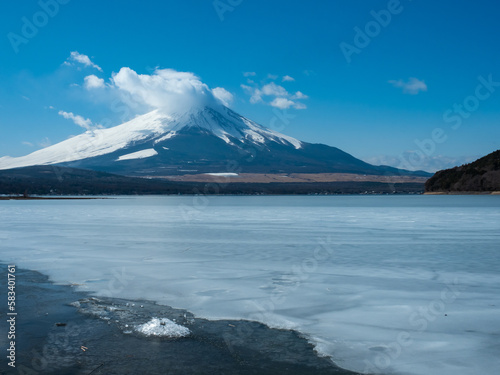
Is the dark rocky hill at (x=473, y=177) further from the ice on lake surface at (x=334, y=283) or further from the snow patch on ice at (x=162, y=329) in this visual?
the snow patch on ice at (x=162, y=329)

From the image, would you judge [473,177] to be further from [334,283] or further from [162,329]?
[162,329]

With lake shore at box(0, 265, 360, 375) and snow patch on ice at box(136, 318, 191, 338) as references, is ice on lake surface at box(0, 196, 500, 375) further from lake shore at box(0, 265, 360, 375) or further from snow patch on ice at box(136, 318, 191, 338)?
snow patch on ice at box(136, 318, 191, 338)

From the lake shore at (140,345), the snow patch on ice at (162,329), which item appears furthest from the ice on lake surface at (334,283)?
the snow patch on ice at (162,329)

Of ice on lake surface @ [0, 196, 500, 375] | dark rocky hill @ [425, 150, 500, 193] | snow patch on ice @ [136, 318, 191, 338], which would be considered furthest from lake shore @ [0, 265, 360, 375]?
dark rocky hill @ [425, 150, 500, 193]

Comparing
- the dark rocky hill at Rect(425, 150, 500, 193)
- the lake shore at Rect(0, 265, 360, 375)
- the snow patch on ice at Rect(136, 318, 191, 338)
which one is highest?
the dark rocky hill at Rect(425, 150, 500, 193)

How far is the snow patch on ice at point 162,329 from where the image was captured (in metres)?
5.28

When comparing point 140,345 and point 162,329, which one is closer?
point 140,345

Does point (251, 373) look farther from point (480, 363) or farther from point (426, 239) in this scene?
point (426, 239)

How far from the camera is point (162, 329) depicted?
5.39m

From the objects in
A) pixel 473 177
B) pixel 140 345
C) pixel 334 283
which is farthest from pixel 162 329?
pixel 473 177

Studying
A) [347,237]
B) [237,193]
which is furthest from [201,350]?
[237,193]

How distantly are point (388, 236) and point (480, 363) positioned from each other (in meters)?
11.3

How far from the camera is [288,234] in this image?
1650 centimetres

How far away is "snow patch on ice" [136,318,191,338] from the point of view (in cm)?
528
